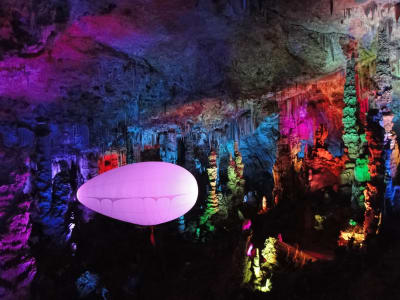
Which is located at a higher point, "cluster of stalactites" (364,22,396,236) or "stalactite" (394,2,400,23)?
"stalactite" (394,2,400,23)

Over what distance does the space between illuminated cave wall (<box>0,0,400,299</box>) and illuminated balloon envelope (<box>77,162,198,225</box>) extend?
283cm

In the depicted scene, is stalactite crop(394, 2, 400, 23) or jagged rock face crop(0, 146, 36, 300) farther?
jagged rock face crop(0, 146, 36, 300)

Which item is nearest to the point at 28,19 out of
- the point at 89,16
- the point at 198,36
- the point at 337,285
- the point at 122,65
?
the point at 89,16

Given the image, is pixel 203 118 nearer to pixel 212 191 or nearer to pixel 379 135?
pixel 212 191

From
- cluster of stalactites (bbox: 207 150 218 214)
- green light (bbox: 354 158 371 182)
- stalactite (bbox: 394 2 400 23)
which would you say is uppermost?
stalactite (bbox: 394 2 400 23)

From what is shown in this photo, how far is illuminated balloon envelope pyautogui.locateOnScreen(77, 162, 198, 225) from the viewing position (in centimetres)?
529

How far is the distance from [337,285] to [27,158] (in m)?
8.11

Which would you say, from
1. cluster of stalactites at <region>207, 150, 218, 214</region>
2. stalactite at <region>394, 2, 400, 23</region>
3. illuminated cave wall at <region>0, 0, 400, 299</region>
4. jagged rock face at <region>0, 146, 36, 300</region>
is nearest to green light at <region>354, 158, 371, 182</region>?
illuminated cave wall at <region>0, 0, 400, 299</region>

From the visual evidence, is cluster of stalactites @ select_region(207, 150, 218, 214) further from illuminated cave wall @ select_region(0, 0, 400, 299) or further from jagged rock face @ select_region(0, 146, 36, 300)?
jagged rock face @ select_region(0, 146, 36, 300)

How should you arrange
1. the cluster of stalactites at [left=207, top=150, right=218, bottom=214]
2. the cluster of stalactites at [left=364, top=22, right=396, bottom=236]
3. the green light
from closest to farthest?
the cluster of stalactites at [left=364, top=22, right=396, bottom=236] < the green light < the cluster of stalactites at [left=207, top=150, right=218, bottom=214]

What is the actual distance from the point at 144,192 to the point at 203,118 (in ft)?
20.6

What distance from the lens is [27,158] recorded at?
825 cm

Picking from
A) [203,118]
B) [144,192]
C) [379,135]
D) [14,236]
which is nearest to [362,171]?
[379,135]

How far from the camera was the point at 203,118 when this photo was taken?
36.5ft
